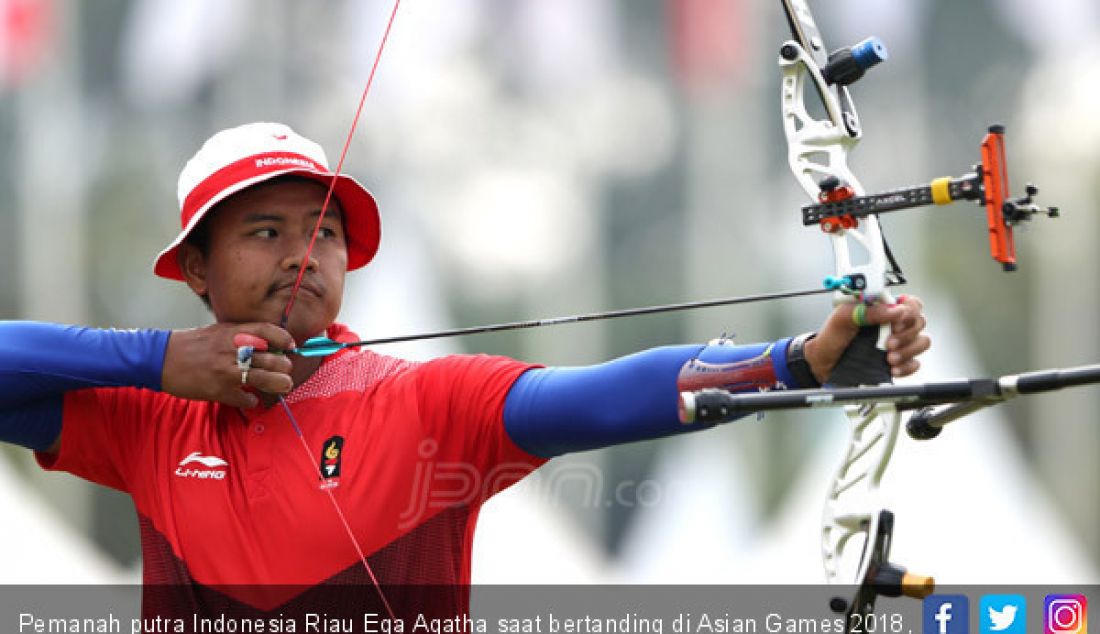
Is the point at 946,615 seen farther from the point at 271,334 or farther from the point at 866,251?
the point at 271,334

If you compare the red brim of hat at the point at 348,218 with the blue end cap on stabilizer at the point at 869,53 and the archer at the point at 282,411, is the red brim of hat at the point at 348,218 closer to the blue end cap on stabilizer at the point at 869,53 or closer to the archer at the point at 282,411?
the archer at the point at 282,411

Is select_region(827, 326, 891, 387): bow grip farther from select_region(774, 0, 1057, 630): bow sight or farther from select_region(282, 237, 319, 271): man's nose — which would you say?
select_region(282, 237, 319, 271): man's nose

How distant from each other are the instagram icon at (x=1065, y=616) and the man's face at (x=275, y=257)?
1544 millimetres

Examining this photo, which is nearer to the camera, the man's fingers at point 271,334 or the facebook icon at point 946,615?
the man's fingers at point 271,334

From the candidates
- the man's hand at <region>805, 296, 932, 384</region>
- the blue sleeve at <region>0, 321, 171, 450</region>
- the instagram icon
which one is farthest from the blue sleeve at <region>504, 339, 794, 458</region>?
the instagram icon

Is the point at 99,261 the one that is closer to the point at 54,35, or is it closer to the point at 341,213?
the point at 54,35

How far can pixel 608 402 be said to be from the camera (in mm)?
2219

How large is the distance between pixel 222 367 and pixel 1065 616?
1.71 metres

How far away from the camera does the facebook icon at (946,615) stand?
Result: 258 centimetres

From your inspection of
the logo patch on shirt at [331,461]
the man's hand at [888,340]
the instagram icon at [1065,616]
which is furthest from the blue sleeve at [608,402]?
the instagram icon at [1065,616]

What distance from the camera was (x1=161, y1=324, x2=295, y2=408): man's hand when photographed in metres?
2.38

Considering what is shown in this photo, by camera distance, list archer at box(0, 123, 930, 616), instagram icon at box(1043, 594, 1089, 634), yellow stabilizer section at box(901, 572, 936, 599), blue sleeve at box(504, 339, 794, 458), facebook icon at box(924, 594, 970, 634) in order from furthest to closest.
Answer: instagram icon at box(1043, 594, 1089, 634) → facebook icon at box(924, 594, 970, 634) → archer at box(0, 123, 930, 616) → blue sleeve at box(504, 339, 794, 458) → yellow stabilizer section at box(901, 572, 936, 599)

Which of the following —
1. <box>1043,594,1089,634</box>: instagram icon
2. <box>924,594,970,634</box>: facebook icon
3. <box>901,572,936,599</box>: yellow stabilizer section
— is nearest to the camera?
<box>901,572,936,599</box>: yellow stabilizer section

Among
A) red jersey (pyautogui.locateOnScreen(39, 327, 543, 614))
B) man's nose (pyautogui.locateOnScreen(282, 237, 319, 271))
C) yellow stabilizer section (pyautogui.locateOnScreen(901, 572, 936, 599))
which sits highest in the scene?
man's nose (pyautogui.locateOnScreen(282, 237, 319, 271))
